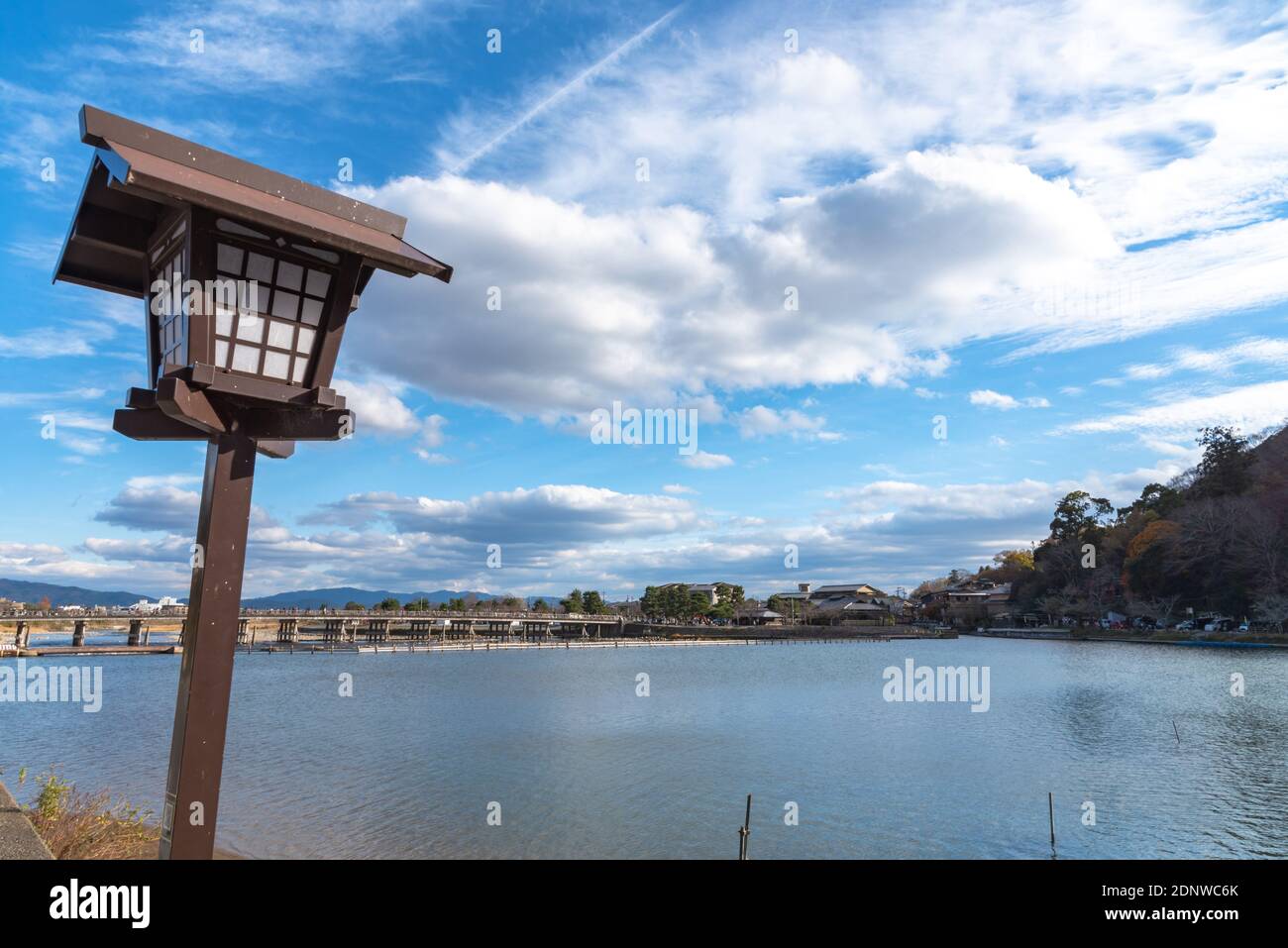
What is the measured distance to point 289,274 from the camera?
809 cm

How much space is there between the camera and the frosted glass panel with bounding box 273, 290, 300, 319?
318 inches

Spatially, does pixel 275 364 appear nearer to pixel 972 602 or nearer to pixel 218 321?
pixel 218 321

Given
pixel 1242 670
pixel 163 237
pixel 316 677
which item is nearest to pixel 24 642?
pixel 316 677

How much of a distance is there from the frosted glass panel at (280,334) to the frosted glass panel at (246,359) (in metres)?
0.23

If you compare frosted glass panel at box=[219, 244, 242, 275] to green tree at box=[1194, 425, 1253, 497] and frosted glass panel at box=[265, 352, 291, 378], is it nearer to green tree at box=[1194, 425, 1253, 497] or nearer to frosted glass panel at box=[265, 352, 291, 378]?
frosted glass panel at box=[265, 352, 291, 378]

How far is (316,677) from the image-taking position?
5991 cm

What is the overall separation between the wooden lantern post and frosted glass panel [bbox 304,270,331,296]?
13 mm

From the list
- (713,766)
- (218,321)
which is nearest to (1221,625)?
(713,766)

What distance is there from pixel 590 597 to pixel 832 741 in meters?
138

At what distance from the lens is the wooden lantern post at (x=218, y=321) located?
23.2 ft

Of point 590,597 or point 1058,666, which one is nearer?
point 1058,666

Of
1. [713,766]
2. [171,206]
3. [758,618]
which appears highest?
[171,206]

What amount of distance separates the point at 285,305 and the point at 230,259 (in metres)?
0.71
